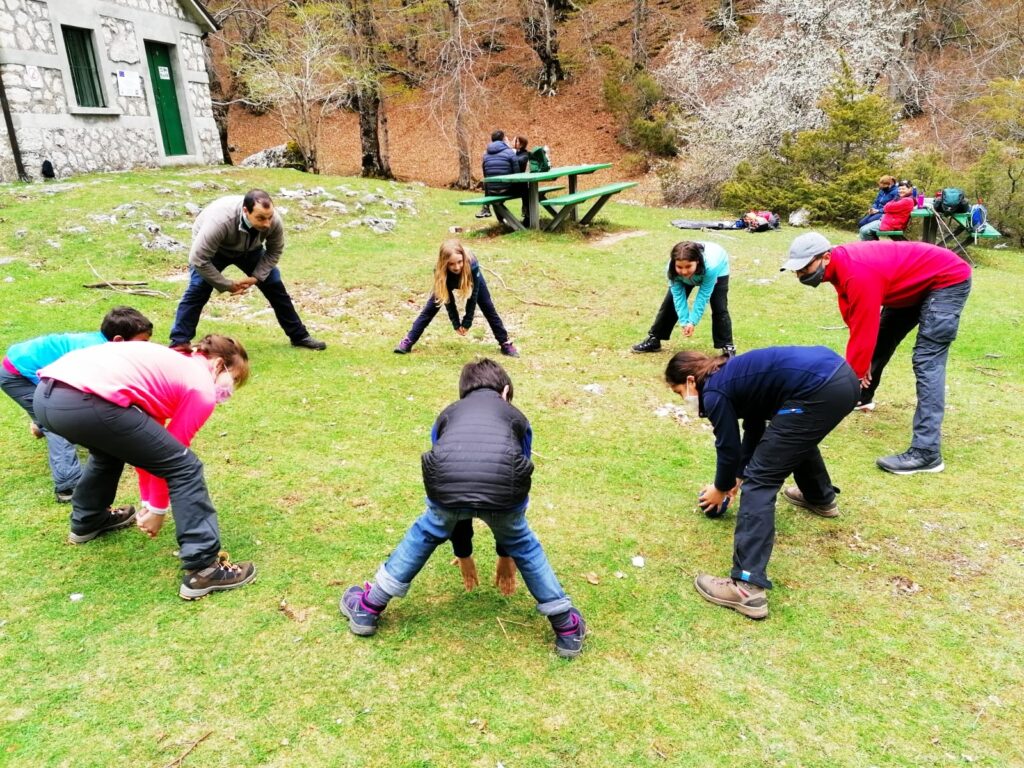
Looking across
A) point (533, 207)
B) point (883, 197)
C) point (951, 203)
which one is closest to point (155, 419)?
point (533, 207)

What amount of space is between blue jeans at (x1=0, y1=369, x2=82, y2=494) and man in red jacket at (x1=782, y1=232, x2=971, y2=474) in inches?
175

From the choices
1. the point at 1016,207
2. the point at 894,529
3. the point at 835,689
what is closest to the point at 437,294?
the point at 894,529

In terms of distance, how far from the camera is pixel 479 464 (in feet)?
8.43

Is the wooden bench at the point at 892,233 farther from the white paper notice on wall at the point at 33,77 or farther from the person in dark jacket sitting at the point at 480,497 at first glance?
the white paper notice on wall at the point at 33,77

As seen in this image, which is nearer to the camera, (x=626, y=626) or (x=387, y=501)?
(x=626, y=626)

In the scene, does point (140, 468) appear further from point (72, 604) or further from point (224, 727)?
point (224, 727)

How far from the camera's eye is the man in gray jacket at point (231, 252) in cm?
566

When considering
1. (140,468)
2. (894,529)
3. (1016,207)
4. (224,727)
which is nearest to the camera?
(224,727)

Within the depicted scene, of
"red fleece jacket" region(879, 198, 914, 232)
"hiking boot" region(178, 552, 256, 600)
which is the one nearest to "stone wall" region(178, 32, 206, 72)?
"red fleece jacket" region(879, 198, 914, 232)

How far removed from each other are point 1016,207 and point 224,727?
15390 millimetres

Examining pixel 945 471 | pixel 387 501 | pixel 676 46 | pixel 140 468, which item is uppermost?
pixel 676 46

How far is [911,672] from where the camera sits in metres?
2.82

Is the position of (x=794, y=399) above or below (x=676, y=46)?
below

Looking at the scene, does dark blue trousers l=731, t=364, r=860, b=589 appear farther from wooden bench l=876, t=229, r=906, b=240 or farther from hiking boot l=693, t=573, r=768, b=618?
wooden bench l=876, t=229, r=906, b=240
